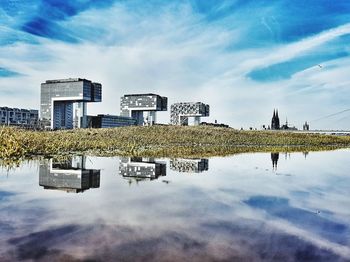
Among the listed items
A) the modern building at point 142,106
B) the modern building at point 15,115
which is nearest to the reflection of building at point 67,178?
the modern building at point 142,106

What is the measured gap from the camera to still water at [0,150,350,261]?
11.5 feet

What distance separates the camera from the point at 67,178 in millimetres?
8234

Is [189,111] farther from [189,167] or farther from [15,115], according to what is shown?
[189,167]

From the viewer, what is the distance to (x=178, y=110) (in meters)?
183

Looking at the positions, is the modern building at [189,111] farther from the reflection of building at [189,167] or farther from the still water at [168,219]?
the still water at [168,219]

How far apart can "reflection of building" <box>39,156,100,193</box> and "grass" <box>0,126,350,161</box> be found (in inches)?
146

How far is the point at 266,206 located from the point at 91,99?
125 metres

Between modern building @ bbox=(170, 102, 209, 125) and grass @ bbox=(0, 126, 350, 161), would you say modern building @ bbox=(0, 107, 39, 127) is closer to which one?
modern building @ bbox=(170, 102, 209, 125)

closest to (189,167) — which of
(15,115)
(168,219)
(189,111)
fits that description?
(168,219)

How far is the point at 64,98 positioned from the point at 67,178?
4748 inches

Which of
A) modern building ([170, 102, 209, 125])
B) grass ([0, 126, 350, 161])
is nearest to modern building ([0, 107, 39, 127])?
modern building ([170, 102, 209, 125])

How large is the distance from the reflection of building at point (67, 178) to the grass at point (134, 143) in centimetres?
372

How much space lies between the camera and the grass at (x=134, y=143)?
588 inches

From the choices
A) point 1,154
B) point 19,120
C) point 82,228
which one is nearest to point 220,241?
point 82,228
